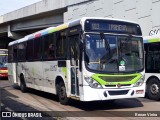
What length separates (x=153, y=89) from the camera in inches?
523

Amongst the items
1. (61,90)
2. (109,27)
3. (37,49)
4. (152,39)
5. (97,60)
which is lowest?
(61,90)

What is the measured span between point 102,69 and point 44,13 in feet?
87.7

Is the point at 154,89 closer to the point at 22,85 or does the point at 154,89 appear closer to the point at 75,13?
the point at 22,85

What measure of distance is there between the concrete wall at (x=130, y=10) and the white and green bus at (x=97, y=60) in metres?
10.4

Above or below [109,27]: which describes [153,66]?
below

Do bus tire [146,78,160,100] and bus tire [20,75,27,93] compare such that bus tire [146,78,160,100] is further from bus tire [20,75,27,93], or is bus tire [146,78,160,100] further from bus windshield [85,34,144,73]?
bus tire [20,75,27,93]

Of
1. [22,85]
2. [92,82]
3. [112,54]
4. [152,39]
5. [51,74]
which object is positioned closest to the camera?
[92,82]

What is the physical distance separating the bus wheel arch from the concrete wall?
10462 mm

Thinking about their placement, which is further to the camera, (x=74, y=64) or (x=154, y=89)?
(x=154, y=89)

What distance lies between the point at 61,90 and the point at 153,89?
3954mm

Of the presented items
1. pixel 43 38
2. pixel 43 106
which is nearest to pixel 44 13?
pixel 43 38

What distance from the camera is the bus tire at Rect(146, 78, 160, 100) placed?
42.7 ft

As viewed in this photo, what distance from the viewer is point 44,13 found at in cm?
3566

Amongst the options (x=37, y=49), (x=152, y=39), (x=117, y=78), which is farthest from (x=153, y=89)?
(x=37, y=49)
